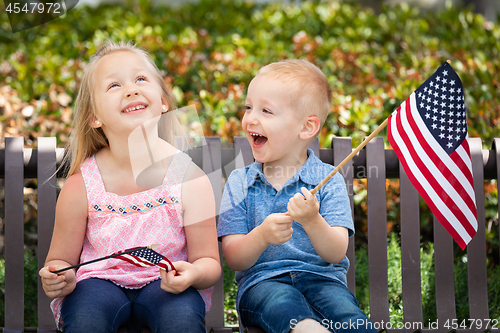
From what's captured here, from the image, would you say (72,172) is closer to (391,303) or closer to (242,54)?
(391,303)

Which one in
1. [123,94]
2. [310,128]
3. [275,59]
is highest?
[275,59]

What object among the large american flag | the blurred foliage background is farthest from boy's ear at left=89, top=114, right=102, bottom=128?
the large american flag

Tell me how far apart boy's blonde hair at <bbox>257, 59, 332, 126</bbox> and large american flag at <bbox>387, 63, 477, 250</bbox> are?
1.36 ft

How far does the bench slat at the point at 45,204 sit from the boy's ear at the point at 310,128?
46.5 inches

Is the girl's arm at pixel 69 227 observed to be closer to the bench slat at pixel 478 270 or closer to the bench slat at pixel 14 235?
the bench slat at pixel 14 235

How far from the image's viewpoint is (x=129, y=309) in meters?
2.01

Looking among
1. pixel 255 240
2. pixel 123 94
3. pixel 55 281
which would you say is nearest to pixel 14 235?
pixel 55 281

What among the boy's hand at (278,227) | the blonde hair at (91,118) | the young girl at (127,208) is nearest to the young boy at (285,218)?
the boy's hand at (278,227)

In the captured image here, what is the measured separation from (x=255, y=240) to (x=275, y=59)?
8.29ft

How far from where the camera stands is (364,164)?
2.55 meters

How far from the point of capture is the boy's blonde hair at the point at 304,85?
2.19m

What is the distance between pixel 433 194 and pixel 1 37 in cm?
478

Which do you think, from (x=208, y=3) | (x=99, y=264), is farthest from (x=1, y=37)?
(x=99, y=264)

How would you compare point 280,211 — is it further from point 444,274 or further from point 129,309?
point 444,274
